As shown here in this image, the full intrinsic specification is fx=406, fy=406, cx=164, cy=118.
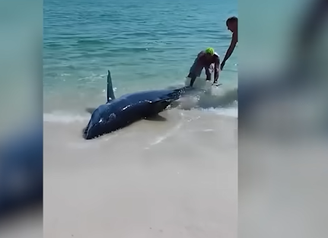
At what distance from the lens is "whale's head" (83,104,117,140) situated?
4.19ft

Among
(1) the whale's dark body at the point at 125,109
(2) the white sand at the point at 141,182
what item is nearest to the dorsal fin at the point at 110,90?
(1) the whale's dark body at the point at 125,109

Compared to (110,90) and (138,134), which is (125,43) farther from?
(138,134)

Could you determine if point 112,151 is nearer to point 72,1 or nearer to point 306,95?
point 72,1

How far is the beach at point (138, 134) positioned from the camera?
1.24 m

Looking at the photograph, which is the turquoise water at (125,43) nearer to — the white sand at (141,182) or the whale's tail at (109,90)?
the whale's tail at (109,90)

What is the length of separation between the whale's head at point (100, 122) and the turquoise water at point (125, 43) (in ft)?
0.16

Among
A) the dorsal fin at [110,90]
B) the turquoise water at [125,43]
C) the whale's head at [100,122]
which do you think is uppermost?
the turquoise water at [125,43]

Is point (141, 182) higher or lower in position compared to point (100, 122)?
lower

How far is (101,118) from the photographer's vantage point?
4.22 ft

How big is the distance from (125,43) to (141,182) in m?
0.45

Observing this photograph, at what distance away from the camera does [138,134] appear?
1.29m

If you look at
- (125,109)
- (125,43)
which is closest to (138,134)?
(125,109)

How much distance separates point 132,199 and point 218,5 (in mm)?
693

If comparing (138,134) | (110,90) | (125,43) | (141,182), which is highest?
(125,43)
